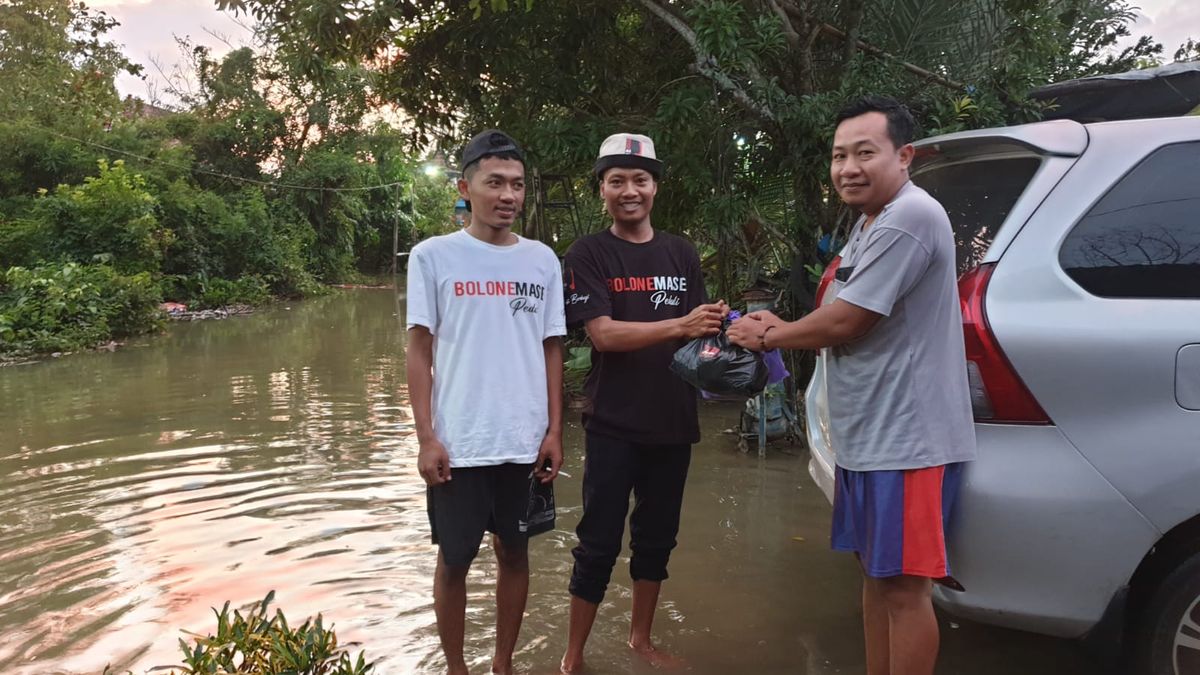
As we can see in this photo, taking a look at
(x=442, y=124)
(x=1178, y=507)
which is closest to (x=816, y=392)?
(x=1178, y=507)

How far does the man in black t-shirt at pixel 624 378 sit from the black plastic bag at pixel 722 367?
115 mm

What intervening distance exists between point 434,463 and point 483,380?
0.30 metres

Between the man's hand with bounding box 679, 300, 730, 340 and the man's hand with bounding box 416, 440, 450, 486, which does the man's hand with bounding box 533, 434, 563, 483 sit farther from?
the man's hand with bounding box 679, 300, 730, 340

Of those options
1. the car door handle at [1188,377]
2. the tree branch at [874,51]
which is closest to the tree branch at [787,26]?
the tree branch at [874,51]

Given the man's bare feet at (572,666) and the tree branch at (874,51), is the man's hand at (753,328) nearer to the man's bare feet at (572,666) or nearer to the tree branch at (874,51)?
the man's bare feet at (572,666)

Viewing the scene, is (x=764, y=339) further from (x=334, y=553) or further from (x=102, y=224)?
(x=102, y=224)

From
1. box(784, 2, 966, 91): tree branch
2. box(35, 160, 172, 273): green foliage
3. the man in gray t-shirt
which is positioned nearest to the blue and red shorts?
the man in gray t-shirt

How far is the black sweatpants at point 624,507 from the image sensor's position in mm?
2803

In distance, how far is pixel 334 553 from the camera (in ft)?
13.4

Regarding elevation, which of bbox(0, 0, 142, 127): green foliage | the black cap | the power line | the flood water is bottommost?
the flood water

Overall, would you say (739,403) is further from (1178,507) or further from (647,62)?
(1178,507)

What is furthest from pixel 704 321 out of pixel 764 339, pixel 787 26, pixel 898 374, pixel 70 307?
pixel 70 307

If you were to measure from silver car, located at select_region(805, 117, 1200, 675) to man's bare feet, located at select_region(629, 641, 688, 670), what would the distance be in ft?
3.36

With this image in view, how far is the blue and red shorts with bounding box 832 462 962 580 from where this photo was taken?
2088 millimetres
